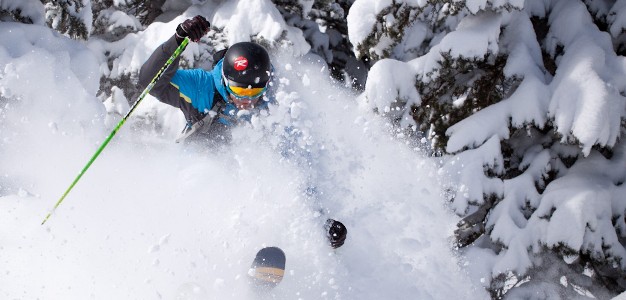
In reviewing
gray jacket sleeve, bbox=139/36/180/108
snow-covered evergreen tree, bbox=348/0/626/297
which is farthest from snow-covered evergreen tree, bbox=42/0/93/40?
snow-covered evergreen tree, bbox=348/0/626/297

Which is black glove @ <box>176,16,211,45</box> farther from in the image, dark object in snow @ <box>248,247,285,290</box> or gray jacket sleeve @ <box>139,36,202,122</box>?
dark object in snow @ <box>248,247,285,290</box>

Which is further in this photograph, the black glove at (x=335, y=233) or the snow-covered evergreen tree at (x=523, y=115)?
the snow-covered evergreen tree at (x=523, y=115)

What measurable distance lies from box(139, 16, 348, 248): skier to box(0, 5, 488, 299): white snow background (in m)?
0.24

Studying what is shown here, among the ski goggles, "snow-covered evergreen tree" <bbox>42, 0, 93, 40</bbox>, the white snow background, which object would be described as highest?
the ski goggles

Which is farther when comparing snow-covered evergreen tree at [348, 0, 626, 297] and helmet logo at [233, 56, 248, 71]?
snow-covered evergreen tree at [348, 0, 626, 297]

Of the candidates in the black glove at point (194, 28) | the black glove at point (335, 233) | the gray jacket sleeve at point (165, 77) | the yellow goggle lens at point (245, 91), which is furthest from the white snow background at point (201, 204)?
the black glove at point (194, 28)

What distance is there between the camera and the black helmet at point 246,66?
5406mm

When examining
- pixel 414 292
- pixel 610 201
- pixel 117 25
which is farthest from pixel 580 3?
pixel 117 25

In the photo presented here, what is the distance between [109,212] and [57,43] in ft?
7.07

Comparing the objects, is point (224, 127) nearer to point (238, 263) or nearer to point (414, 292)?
point (238, 263)

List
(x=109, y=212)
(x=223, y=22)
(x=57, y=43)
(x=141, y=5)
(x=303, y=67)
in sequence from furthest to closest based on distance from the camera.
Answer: (x=141, y=5) → (x=303, y=67) → (x=223, y=22) → (x=57, y=43) → (x=109, y=212)

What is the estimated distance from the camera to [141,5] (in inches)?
403

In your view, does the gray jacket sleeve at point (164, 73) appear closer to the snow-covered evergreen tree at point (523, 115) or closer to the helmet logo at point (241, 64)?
the helmet logo at point (241, 64)

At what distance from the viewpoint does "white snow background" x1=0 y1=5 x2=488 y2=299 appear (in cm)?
539
